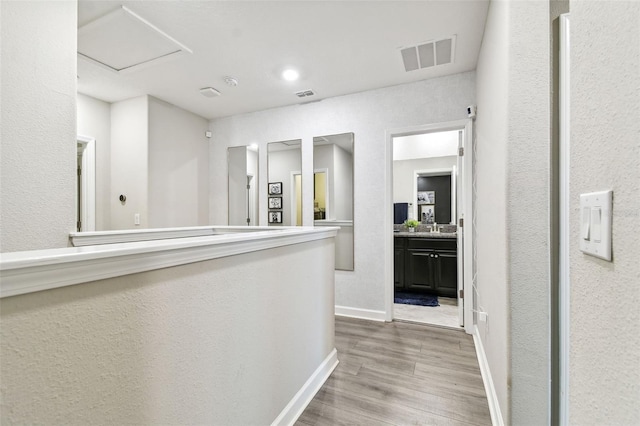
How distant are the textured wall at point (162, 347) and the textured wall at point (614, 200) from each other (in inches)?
40.3

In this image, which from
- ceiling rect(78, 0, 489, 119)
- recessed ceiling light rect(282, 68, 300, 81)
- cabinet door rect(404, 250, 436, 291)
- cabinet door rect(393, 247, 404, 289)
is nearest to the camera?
ceiling rect(78, 0, 489, 119)

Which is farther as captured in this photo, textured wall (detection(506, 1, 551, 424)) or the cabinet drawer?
the cabinet drawer

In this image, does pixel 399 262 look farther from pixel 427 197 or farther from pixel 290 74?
pixel 290 74

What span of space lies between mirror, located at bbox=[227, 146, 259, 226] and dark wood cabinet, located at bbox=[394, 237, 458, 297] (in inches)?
82.4

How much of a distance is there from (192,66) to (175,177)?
59.9 inches

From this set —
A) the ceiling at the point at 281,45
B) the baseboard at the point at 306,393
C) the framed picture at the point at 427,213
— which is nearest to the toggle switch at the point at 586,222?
the baseboard at the point at 306,393

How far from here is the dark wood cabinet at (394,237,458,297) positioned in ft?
12.4

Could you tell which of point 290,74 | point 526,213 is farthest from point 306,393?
point 290,74

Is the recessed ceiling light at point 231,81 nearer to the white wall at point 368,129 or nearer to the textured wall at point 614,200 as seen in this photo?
the white wall at point 368,129

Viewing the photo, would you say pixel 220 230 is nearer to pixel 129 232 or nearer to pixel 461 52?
pixel 129 232

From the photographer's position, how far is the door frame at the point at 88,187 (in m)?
3.34

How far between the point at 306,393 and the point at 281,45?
2.57m

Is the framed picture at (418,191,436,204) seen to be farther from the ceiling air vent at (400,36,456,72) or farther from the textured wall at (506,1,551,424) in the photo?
the textured wall at (506,1,551,424)

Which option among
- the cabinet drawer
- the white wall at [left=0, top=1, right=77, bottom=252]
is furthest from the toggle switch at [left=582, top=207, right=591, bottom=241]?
the cabinet drawer
